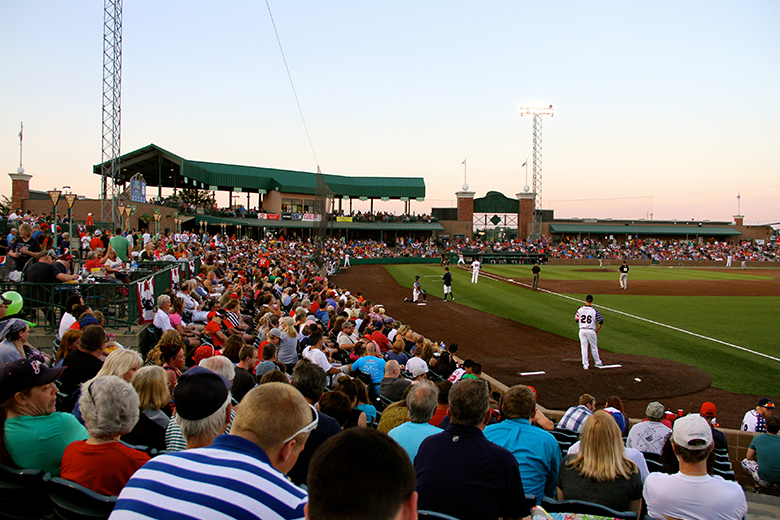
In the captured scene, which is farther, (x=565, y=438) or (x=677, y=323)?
(x=677, y=323)

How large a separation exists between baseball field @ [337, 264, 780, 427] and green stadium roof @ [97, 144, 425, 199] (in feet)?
81.4

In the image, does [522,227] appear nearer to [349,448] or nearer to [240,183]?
[240,183]

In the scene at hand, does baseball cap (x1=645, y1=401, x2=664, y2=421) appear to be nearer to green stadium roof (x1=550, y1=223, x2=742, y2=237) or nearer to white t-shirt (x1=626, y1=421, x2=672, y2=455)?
white t-shirt (x1=626, y1=421, x2=672, y2=455)

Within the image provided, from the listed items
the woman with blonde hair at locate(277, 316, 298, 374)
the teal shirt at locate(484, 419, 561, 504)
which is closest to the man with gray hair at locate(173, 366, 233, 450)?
the teal shirt at locate(484, 419, 561, 504)

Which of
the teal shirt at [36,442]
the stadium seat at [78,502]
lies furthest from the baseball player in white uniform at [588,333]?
the stadium seat at [78,502]

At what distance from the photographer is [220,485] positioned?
185cm

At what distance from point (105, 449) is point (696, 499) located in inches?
158

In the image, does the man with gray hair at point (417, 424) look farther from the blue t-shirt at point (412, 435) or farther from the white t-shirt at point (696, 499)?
the white t-shirt at point (696, 499)

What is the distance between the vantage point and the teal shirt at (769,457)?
657cm

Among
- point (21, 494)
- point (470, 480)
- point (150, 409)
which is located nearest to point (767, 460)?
point (470, 480)

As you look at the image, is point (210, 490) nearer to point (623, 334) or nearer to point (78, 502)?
point (78, 502)

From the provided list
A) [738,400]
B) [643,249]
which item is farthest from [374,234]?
[738,400]

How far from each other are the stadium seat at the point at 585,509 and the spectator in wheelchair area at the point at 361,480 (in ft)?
8.01

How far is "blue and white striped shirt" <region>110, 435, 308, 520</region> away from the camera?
181 cm
